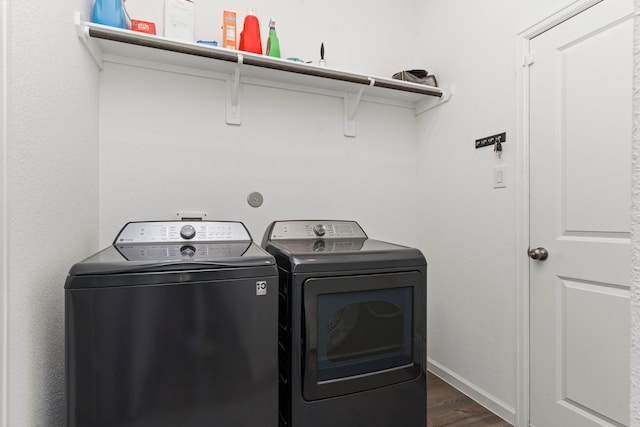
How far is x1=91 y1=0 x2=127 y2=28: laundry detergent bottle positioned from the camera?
1677 mm

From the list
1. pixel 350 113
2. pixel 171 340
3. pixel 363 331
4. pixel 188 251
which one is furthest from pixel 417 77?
pixel 171 340

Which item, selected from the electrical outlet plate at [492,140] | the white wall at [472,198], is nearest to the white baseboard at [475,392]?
the white wall at [472,198]

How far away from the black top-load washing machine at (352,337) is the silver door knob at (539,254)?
663 mm

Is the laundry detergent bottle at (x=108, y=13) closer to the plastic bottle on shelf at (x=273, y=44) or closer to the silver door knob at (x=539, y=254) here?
the plastic bottle on shelf at (x=273, y=44)

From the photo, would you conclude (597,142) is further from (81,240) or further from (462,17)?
(81,240)

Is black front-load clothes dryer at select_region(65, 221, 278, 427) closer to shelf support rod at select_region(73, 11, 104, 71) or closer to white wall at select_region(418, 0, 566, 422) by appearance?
shelf support rod at select_region(73, 11, 104, 71)

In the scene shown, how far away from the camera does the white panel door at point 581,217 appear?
1.44m

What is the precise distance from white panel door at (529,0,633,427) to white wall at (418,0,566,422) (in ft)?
0.46

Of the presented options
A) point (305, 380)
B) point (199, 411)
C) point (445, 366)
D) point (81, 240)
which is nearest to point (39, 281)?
point (81, 240)

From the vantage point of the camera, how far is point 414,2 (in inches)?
106

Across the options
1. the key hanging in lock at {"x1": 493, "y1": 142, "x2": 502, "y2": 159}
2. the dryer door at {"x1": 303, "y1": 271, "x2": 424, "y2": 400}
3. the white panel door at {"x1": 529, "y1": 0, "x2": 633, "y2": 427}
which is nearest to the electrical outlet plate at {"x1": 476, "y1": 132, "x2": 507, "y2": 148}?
the key hanging in lock at {"x1": 493, "y1": 142, "x2": 502, "y2": 159}

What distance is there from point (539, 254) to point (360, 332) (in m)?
1.05

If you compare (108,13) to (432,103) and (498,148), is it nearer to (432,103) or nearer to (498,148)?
(432,103)

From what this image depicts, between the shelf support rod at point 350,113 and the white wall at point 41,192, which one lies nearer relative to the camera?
the white wall at point 41,192
